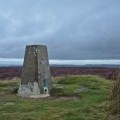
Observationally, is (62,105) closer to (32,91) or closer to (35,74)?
(32,91)

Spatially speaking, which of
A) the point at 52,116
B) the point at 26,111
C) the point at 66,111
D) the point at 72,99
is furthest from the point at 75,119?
the point at 72,99

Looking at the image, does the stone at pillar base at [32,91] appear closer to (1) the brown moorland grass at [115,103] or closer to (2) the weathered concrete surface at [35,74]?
(2) the weathered concrete surface at [35,74]

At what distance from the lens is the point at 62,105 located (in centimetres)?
1533

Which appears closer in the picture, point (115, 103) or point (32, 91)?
point (115, 103)

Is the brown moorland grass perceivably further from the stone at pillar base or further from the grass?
the stone at pillar base

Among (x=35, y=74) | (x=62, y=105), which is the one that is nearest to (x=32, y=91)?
(x=35, y=74)

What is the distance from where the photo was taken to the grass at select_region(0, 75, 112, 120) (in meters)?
12.4

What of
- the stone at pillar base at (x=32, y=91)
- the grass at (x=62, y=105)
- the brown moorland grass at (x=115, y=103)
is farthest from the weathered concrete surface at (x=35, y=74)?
the brown moorland grass at (x=115, y=103)

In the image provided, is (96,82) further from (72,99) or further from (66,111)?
(66,111)

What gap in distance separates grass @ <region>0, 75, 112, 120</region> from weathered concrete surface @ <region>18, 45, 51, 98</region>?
1.99ft

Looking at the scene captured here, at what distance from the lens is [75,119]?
11.9m

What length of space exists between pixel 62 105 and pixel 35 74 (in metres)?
4.11

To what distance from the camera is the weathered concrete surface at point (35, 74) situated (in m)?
19.0

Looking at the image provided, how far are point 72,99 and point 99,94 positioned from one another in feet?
6.30
